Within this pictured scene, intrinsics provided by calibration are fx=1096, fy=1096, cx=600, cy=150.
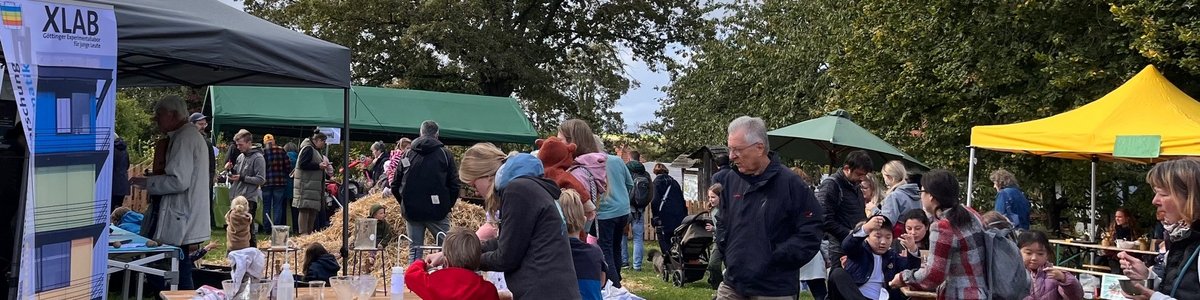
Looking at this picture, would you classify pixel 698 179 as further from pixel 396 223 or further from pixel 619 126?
pixel 619 126

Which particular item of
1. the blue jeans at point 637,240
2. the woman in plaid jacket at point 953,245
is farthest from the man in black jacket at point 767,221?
the blue jeans at point 637,240

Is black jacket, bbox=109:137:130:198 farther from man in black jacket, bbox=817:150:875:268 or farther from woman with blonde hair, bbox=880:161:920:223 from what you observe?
woman with blonde hair, bbox=880:161:920:223

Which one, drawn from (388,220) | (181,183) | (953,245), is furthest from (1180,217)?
(388,220)

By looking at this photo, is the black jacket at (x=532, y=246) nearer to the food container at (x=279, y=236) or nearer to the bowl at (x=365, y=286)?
the bowl at (x=365, y=286)

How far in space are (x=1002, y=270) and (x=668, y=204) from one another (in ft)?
24.6

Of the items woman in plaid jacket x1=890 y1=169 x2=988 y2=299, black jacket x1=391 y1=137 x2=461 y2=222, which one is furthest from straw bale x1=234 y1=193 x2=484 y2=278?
woman in plaid jacket x1=890 y1=169 x2=988 y2=299

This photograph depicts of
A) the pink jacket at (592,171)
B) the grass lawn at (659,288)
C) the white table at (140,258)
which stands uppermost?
the pink jacket at (592,171)

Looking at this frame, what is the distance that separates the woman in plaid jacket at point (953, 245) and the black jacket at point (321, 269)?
12.4 ft

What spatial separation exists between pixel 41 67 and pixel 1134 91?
10918 millimetres

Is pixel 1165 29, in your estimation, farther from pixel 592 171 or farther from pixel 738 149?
pixel 738 149

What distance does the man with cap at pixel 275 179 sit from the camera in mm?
14695

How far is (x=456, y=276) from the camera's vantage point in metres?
4.14

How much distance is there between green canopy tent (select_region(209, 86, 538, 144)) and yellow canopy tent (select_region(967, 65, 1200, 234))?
9301 millimetres

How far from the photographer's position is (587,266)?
15.3 feet
